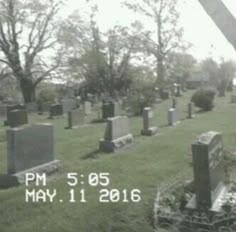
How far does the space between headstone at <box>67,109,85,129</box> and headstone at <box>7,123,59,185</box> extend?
8027 mm

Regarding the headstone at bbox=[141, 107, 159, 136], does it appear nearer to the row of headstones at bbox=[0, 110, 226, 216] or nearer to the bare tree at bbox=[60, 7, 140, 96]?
the row of headstones at bbox=[0, 110, 226, 216]

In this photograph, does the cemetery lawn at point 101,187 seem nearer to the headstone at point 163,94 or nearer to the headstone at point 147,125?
the headstone at point 147,125

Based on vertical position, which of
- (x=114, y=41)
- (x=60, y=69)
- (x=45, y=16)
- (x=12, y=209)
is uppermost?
(x=45, y=16)

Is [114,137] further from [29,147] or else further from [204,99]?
[204,99]

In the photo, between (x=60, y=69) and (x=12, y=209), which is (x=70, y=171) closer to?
(x=12, y=209)

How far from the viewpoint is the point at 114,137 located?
10508 millimetres

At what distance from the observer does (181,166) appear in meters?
8.22

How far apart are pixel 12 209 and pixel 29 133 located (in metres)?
2.08

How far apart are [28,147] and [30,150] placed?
0.27 ft

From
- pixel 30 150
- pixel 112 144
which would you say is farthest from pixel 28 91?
pixel 30 150

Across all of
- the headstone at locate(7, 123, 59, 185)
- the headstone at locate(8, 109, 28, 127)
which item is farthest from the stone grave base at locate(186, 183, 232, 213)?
the headstone at locate(8, 109, 28, 127)

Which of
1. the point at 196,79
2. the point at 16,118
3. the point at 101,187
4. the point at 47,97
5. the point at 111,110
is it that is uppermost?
the point at 196,79

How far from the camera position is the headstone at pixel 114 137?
Answer: 33.7 feet

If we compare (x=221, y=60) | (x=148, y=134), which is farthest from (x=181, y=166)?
(x=221, y=60)
